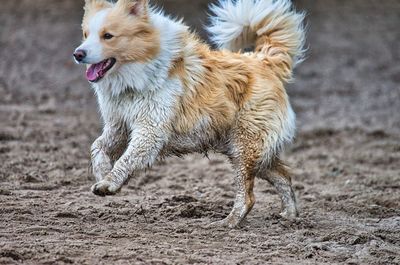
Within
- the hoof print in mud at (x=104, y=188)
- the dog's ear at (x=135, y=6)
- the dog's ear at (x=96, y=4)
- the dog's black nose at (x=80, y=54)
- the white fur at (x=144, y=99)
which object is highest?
the dog's ear at (x=135, y=6)

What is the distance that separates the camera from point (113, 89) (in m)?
6.65

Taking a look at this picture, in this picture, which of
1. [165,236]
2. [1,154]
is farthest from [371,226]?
[1,154]

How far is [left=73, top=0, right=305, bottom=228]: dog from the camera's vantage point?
6.52 meters

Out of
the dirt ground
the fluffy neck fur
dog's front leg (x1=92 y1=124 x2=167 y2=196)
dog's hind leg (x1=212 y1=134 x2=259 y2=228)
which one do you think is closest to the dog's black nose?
the fluffy neck fur

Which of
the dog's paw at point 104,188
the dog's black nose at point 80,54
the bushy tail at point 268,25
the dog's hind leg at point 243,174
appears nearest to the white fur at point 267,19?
the bushy tail at point 268,25

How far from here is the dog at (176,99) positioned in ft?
21.4

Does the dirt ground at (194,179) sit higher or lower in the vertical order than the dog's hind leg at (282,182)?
lower

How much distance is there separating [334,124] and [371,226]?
4893 mm

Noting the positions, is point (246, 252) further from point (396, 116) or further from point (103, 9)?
point (396, 116)

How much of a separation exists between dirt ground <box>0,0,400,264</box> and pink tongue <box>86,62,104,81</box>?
1.13m

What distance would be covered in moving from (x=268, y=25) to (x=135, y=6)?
144 cm

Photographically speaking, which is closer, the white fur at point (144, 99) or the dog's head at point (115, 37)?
the dog's head at point (115, 37)

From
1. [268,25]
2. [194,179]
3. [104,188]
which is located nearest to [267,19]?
[268,25]

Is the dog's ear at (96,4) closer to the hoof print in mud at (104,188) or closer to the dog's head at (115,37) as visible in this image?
the dog's head at (115,37)
